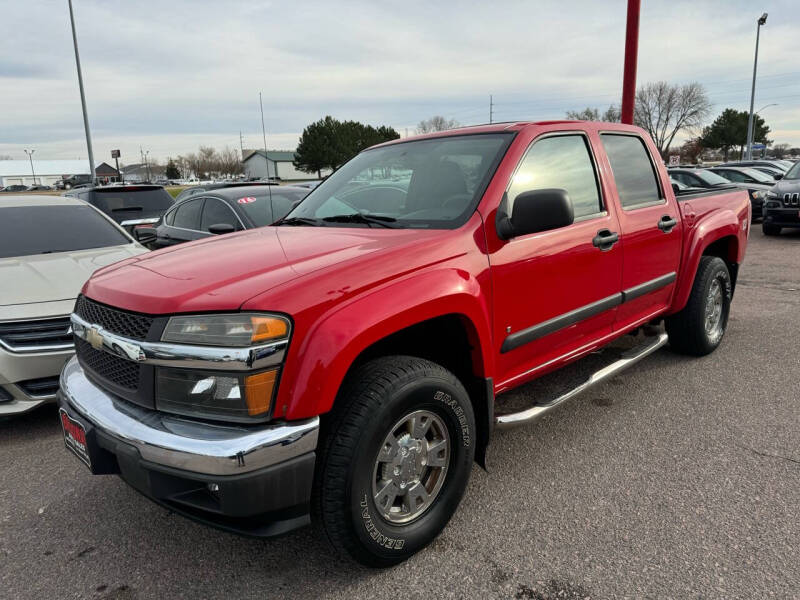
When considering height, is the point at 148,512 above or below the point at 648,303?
below

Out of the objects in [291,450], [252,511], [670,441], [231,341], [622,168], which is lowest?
[670,441]

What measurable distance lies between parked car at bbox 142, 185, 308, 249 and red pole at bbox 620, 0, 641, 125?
5196 millimetres

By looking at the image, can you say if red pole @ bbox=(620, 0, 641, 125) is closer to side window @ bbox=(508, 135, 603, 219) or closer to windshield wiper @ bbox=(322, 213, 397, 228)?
side window @ bbox=(508, 135, 603, 219)

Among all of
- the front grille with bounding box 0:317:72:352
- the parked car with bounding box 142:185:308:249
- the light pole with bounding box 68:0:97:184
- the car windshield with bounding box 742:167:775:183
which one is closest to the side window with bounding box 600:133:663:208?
the parked car with bounding box 142:185:308:249

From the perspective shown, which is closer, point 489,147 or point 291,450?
point 291,450

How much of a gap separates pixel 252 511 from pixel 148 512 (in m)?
1.22

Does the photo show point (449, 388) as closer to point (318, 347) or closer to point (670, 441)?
point (318, 347)

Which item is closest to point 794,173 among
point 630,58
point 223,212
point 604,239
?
point 630,58

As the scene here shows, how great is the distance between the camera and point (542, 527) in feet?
8.43

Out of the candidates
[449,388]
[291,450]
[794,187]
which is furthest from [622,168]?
[794,187]

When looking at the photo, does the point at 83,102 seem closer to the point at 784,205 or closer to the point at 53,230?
the point at 53,230

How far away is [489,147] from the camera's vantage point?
2.98 metres

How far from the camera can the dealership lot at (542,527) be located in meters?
2.25

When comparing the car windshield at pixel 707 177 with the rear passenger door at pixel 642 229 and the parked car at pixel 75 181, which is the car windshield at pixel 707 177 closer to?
the rear passenger door at pixel 642 229
